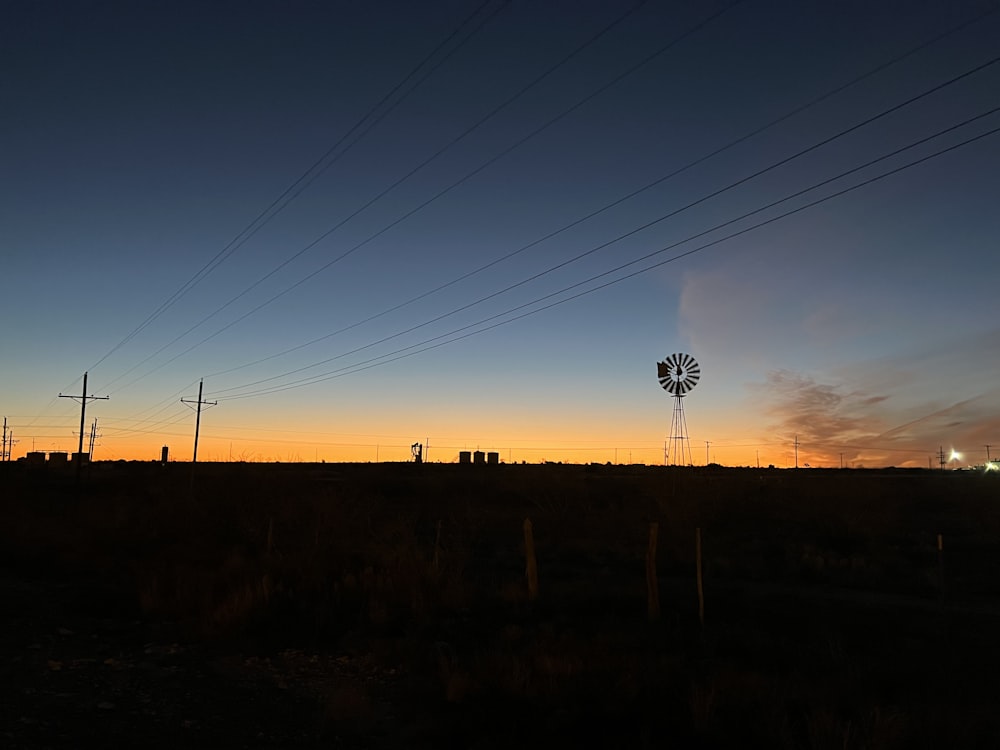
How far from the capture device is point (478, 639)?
1498 centimetres

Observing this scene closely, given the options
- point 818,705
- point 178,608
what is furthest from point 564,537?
point 818,705

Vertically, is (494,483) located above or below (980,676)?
above

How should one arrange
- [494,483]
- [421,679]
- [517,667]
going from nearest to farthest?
[517,667]
[421,679]
[494,483]

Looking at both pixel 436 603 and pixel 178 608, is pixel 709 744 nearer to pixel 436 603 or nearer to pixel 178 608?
pixel 436 603

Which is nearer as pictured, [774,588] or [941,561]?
[941,561]

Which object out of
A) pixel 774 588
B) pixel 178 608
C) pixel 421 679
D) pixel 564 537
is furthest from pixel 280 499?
pixel 421 679

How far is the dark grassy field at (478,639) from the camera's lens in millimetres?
9820

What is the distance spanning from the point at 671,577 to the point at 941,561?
11887 millimetres

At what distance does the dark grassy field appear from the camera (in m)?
9.82

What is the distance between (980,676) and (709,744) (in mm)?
6479

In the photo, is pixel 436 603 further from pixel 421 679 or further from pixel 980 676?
pixel 980 676

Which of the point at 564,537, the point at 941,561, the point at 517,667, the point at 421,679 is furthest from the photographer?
the point at 564,537

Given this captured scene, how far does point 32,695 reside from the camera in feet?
37.6

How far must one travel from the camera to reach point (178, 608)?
714 inches
